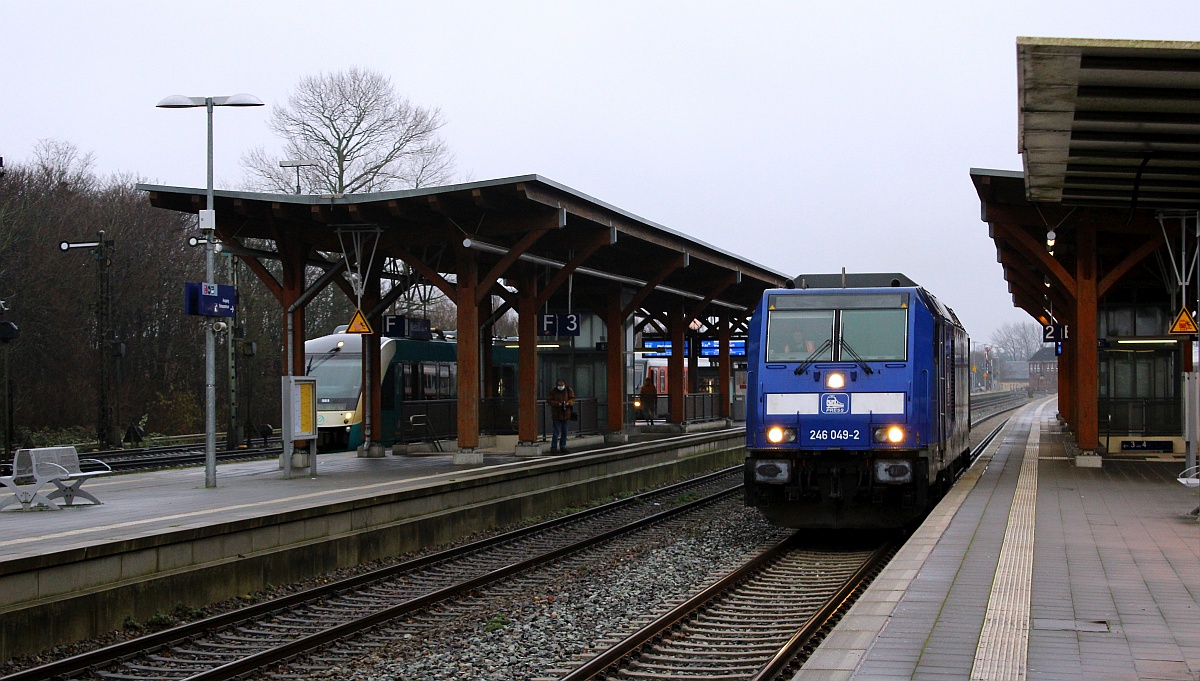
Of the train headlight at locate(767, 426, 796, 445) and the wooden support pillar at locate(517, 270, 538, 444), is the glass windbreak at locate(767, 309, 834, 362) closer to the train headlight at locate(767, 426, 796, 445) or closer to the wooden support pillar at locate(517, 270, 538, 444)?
the train headlight at locate(767, 426, 796, 445)

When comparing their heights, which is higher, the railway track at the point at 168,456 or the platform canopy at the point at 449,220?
the platform canopy at the point at 449,220

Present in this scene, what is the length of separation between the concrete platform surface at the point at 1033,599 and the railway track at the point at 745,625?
0.63 metres

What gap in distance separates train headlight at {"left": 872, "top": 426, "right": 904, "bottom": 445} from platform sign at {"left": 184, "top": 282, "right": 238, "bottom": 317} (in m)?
8.77

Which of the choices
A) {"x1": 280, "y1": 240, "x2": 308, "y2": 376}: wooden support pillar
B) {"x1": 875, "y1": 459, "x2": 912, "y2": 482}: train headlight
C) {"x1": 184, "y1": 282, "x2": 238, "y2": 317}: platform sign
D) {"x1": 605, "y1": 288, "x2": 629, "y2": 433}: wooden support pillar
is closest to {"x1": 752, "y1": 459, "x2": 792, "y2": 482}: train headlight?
{"x1": 875, "y1": 459, "x2": 912, "y2": 482}: train headlight

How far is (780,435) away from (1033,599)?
5.05 meters

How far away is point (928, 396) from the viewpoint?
12992 mm

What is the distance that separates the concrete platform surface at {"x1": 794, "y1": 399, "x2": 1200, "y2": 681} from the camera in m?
6.04

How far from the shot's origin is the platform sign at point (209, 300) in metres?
15.5

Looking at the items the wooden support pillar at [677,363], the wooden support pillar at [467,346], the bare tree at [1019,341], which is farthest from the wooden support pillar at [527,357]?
the bare tree at [1019,341]

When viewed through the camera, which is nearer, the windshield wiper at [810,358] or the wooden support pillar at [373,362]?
the windshield wiper at [810,358]

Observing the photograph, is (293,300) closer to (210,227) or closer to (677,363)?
(210,227)

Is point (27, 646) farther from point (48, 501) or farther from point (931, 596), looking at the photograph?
point (931, 596)

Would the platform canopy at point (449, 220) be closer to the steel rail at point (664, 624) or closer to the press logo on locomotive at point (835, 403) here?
the press logo on locomotive at point (835, 403)

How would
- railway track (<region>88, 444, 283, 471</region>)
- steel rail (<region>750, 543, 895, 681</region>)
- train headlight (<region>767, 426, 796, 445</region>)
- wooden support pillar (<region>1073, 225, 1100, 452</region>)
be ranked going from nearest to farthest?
steel rail (<region>750, 543, 895, 681</region>) < train headlight (<region>767, 426, 796, 445</region>) < wooden support pillar (<region>1073, 225, 1100, 452</region>) < railway track (<region>88, 444, 283, 471</region>)
